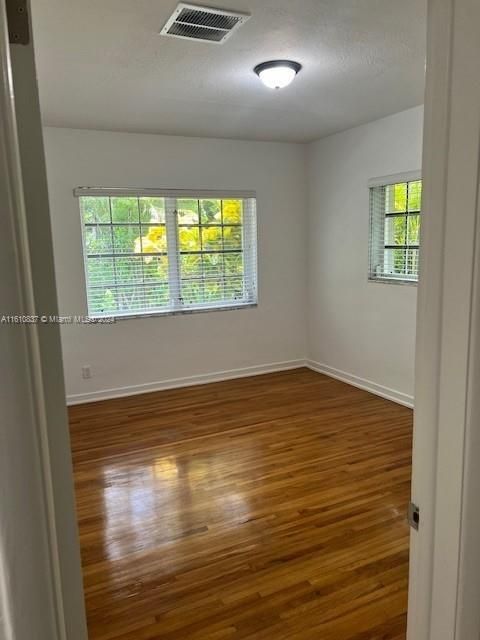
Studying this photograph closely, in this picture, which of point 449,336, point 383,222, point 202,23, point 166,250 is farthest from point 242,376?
point 449,336

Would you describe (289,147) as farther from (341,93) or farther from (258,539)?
(258,539)

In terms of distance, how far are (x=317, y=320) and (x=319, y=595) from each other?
3.67 meters

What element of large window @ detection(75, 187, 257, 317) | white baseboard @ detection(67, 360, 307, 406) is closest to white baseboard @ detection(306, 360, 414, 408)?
white baseboard @ detection(67, 360, 307, 406)

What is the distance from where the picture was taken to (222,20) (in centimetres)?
212

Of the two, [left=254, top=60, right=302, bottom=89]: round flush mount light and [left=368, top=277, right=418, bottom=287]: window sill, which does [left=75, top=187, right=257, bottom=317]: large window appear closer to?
[left=368, top=277, right=418, bottom=287]: window sill

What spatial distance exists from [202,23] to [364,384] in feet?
12.0

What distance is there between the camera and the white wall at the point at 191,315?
14.0 ft

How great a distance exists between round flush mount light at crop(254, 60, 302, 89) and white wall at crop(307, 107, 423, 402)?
5.24 ft

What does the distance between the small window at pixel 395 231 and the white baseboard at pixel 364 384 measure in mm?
1072

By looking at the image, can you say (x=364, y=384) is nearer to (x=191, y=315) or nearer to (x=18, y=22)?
(x=191, y=315)

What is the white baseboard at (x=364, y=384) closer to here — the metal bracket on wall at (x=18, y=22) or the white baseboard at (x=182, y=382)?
the white baseboard at (x=182, y=382)

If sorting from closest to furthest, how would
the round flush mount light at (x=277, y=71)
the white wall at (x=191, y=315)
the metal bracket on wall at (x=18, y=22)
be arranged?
the metal bracket on wall at (x=18, y=22) < the round flush mount light at (x=277, y=71) < the white wall at (x=191, y=315)

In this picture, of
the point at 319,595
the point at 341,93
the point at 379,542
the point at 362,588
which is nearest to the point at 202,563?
the point at 319,595

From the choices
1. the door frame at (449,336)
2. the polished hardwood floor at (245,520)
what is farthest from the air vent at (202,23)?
the polished hardwood floor at (245,520)
